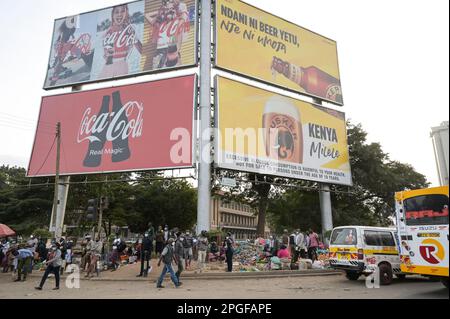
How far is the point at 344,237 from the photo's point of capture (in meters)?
13.2

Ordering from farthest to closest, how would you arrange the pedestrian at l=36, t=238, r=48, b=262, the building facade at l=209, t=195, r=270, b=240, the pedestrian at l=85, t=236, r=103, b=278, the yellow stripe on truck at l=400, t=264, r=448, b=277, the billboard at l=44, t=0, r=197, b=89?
the building facade at l=209, t=195, r=270, b=240 → the billboard at l=44, t=0, r=197, b=89 → the pedestrian at l=36, t=238, r=48, b=262 → the pedestrian at l=85, t=236, r=103, b=278 → the yellow stripe on truck at l=400, t=264, r=448, b=277

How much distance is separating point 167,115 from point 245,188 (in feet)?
50.7

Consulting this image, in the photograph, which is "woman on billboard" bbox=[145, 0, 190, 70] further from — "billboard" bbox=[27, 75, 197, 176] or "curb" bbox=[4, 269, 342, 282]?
"curb" bbox=[4, 269, 342, 282]

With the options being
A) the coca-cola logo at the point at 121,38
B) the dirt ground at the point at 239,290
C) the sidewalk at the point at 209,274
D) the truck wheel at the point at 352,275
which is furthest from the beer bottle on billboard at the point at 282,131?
the truck wheel at the point at 352,275

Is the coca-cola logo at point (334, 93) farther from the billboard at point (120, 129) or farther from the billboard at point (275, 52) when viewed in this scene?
the billboard at point (120, 129)

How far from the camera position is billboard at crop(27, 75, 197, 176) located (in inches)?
882

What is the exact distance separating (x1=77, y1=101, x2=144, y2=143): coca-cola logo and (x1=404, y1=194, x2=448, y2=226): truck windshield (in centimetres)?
1651

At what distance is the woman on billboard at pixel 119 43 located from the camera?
25.3 m

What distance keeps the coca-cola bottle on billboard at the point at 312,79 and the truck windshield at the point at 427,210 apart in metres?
17.4

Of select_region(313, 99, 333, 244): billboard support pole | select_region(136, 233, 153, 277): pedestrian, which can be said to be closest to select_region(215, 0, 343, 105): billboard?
select_region(313, 99, 333, 244): billboard support pole

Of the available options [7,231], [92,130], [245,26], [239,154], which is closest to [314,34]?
[245,26]
